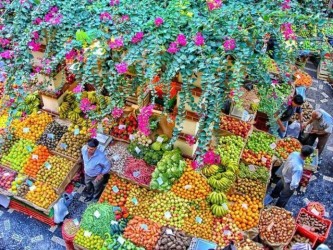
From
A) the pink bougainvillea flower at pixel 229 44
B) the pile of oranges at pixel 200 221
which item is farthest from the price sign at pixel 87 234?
the pink bougainvillea flower at pixel 229 44

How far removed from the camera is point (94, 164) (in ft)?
19.2

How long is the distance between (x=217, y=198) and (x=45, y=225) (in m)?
2.95

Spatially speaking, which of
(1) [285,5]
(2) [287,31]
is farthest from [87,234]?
(1) [285,5]

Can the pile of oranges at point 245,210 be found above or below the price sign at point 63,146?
below

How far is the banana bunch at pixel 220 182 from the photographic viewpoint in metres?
5.68

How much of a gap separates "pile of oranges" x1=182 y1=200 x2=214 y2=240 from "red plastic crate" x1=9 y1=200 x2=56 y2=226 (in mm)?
2328

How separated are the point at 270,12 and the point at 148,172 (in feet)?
10.2

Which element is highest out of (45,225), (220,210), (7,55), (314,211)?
(7,55)

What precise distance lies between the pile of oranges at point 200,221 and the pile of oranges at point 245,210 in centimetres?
39

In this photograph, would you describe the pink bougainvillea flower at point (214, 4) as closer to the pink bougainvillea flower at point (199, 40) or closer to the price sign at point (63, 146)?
the pink bougainvillea flower at point (199, 40)

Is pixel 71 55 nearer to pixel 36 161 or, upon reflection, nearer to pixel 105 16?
pixel 105 16

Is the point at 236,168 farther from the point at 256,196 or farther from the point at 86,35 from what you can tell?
the point at 86,35

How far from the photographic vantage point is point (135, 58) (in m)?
4.55

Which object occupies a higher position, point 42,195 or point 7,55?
point 7,55
